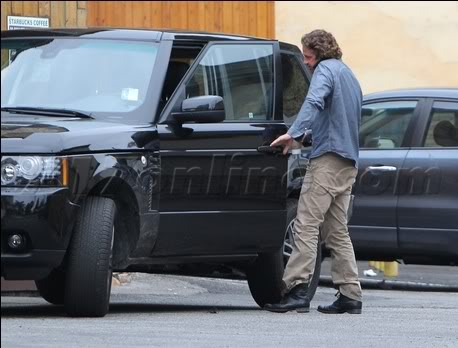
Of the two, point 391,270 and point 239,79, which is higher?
point 239,79

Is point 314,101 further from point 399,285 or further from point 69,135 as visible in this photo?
point 399,285

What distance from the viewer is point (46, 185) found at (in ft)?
24.7

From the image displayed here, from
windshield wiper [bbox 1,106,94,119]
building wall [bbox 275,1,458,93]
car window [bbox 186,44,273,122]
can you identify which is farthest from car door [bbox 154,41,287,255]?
building wall [bbox 275,1,458,93]

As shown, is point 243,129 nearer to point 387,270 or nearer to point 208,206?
point 208,206

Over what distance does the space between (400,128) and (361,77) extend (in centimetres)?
510

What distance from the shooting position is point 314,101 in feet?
28.4

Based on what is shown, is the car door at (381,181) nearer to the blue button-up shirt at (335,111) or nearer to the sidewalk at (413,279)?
the sidewalk at (413,279)

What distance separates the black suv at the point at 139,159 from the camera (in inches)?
298

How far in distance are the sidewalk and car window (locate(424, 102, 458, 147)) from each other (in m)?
1.72

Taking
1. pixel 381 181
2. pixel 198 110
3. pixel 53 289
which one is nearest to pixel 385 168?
pixel 381 181

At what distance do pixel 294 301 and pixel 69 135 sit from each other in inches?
81.2

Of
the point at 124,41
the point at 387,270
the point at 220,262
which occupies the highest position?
the point at 124,41

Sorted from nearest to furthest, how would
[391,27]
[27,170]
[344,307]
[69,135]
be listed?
1. [27,170]
2. [69,135]
3. [344,307]
4. [391,27]

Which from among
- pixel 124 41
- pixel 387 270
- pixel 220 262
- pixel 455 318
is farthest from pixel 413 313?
pixel 387 270
